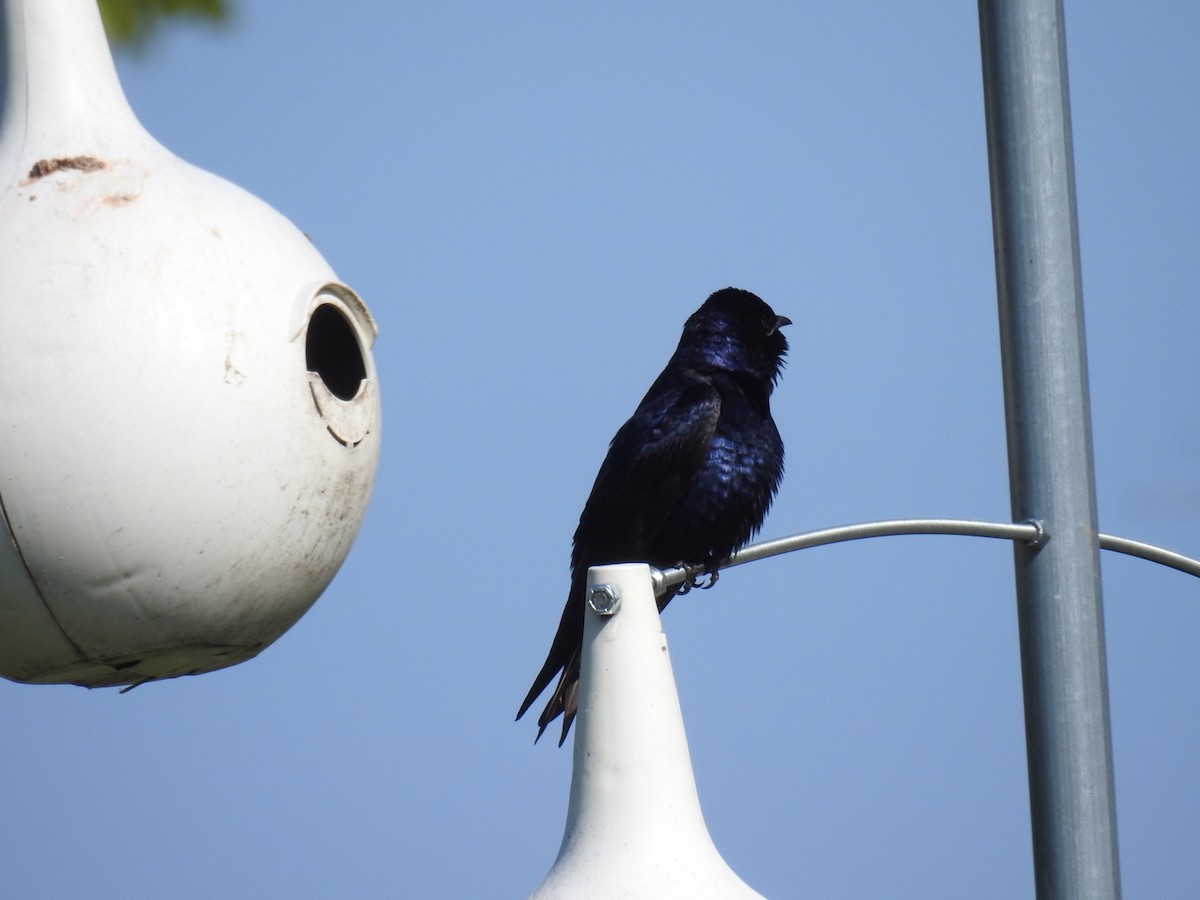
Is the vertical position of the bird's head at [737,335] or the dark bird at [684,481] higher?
the bird's head at [737,335]

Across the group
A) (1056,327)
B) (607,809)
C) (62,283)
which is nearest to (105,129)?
(62,283)

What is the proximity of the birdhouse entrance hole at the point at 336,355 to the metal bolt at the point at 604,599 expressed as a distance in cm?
76

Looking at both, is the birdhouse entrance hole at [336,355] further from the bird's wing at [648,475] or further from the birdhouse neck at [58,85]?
the bird's wing at [648,475]

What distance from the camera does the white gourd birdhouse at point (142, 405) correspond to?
2746 mm

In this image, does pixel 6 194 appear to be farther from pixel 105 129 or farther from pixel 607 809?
pixel 607 809

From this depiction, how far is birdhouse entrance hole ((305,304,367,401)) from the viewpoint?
336 centimetres

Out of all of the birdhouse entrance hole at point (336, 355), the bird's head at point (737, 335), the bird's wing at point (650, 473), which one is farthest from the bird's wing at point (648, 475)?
the birdhouse entrance hole at point (336, 355)

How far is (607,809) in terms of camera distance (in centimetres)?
277

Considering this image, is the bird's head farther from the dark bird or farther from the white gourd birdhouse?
the white gourd birdhouse

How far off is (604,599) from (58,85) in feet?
4.44

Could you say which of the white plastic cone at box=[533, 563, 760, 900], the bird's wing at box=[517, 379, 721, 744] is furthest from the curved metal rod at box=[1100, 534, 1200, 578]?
the bird's wing at box=[517, 379, 721, 744]

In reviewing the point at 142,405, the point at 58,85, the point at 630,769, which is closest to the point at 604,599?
the point at 630,769

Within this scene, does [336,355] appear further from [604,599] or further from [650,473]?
[650,473]

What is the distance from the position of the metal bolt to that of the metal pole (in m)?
0.72
